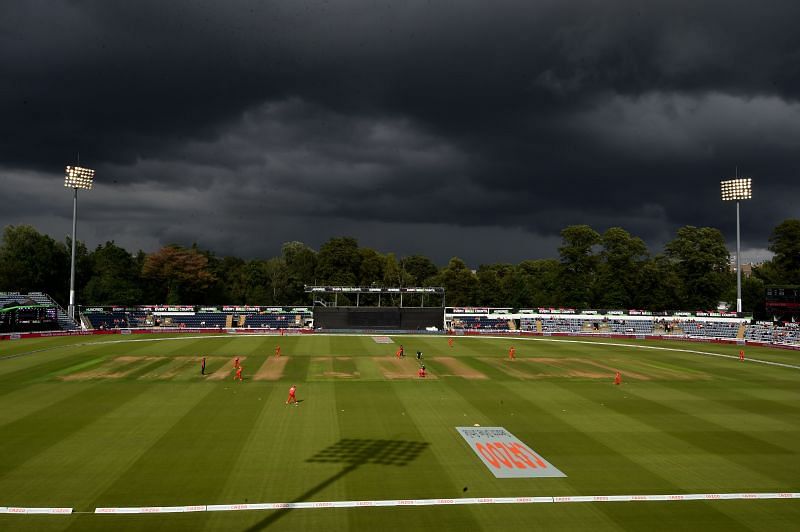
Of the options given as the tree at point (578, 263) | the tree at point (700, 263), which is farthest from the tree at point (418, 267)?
the tree at point (700, 263)

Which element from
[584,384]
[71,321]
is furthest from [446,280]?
[584,384]

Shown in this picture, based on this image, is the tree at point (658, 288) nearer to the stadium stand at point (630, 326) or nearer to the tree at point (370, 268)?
the stadium stand at point (630, 326)

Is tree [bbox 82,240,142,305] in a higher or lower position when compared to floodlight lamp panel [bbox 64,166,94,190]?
lower

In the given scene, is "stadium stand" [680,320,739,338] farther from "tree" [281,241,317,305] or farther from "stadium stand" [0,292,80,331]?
"stadium stand" [0,292,80,331]

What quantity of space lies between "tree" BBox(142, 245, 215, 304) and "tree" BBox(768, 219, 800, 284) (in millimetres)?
110789

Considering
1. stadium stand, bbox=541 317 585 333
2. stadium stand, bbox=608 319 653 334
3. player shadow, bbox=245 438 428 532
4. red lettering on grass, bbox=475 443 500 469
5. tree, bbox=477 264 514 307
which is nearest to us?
player shadow, bbox=245 438 428 532

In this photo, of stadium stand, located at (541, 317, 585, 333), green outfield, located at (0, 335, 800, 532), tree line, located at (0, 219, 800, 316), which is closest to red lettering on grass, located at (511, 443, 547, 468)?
green outfield, located at (0, 335, 800, 532)

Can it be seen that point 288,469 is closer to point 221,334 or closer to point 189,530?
point 189,530

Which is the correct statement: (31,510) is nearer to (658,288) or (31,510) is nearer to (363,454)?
(363,454)

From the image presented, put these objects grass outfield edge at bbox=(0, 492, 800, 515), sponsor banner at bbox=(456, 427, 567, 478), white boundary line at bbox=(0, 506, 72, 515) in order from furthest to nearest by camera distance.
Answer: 1. sponsor banner at bbox=(456, 427, 567, 478)
2. grass outfield edge at bbox=(0, 492, 800, 515)
3. white boundary line at bbox=(0, 506, 72, 515)

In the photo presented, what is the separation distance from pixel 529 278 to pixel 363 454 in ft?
378

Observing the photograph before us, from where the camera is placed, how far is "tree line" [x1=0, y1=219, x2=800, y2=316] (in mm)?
96875

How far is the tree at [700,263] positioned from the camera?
333 ft

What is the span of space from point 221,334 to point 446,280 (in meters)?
65.6
